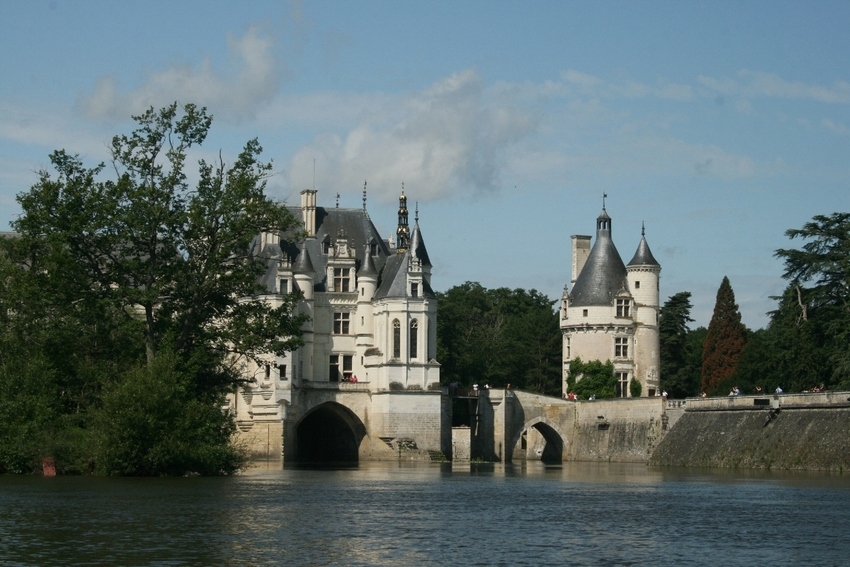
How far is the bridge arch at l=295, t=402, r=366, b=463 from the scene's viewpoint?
202ft

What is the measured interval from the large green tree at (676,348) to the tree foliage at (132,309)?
120ft

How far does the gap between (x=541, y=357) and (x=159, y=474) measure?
4031 cm

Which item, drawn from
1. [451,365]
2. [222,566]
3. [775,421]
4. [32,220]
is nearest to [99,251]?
[32,220]

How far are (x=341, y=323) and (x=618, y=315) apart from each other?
1206 centimetres

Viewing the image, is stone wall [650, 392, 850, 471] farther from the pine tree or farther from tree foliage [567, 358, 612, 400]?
the pine tree

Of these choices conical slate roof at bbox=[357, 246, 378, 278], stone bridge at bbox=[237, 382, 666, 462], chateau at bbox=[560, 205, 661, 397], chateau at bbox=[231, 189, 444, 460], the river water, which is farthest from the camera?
chateau at bbox=[560, 205, 661, 397]

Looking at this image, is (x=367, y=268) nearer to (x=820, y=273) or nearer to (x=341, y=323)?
(x=341, y=323)

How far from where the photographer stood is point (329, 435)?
6475cm

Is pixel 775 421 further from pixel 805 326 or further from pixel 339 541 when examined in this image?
pixel 339 541

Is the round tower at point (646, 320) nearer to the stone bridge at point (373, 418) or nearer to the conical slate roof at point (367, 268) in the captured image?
the stone bridge at point (373, 418)

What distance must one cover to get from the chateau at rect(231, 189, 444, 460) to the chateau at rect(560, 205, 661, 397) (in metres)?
7.05

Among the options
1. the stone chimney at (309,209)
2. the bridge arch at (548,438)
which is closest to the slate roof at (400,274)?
the stone chimney at (309,209)

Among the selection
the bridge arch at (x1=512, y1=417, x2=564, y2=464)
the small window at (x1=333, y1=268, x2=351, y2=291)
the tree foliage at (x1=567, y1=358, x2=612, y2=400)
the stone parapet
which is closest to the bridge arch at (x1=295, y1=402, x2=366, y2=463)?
the small window at (x1=333, y1=268, x2=351, y2=291)

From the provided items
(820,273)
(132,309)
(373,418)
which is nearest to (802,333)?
(820,273)
